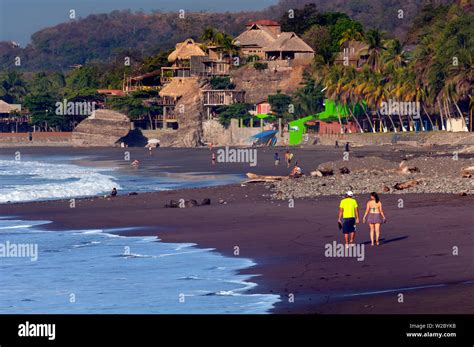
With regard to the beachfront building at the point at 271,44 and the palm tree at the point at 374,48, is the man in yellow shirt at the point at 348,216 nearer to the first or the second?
the palm tree at the point at 374,48

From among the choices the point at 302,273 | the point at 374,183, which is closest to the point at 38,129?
the point at 374,183

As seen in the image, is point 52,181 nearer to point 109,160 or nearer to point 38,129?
point 109,160

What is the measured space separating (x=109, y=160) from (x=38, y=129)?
1628 inches

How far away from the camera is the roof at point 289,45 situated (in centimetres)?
10050

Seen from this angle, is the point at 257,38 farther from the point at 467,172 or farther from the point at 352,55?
the point at 467,172

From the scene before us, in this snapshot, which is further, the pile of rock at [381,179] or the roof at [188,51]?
the roof at [188,51]

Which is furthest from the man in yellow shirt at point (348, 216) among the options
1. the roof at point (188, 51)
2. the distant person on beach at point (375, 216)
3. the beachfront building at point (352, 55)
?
the roof at point (188, 51)

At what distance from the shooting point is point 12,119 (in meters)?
112

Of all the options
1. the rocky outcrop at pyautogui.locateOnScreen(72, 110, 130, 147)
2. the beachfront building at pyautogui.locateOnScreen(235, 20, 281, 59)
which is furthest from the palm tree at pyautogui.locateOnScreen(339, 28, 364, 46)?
the rocky outcrop at pyautogui.locateOnScreen(72, 110, 130, 147)

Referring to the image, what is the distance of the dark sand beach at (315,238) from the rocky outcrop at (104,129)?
55332 millimetres

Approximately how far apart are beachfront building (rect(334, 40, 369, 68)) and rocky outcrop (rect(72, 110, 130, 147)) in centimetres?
1924

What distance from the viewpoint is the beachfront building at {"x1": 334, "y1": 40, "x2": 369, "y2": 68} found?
290 feet

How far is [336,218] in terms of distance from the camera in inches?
1035

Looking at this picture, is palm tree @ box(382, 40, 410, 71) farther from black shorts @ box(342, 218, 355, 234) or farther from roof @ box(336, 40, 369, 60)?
black shorts @ box(342, 218, 355, 234)
